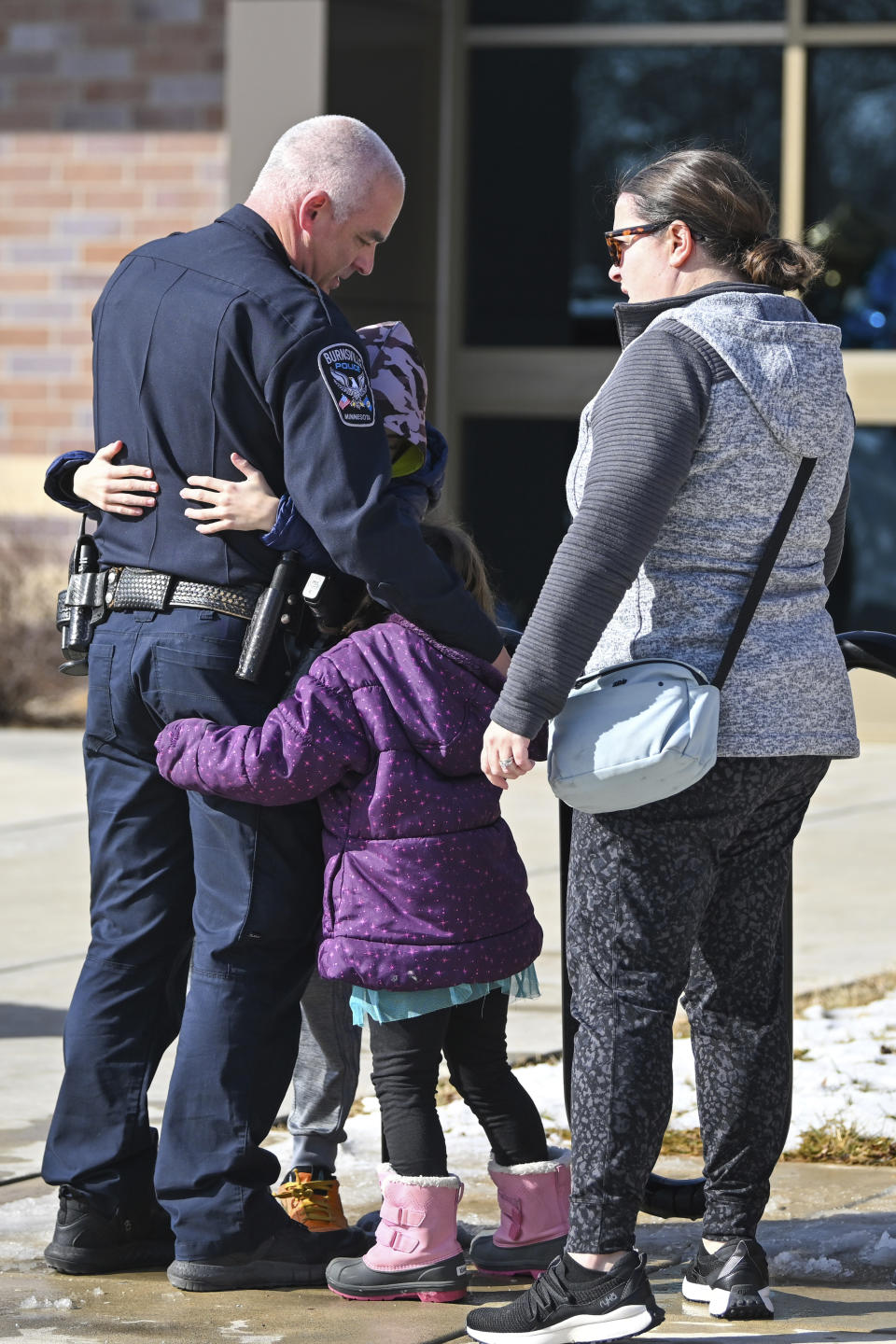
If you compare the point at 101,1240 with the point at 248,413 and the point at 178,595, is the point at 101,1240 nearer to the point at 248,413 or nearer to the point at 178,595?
the point at 178,595

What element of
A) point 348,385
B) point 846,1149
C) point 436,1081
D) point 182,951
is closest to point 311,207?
point 348,385

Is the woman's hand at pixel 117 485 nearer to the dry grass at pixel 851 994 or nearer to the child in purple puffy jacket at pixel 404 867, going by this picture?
the child in purple puffy jacket at pixel 404 867

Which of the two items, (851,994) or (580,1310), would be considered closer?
(580,1310)

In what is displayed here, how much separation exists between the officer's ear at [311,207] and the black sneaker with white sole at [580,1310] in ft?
5.81

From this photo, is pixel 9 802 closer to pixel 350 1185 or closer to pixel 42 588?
pixel 42 588

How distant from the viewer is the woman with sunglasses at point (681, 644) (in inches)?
118

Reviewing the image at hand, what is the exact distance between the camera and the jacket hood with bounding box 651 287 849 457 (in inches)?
120

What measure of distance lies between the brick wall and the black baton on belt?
28.0ft

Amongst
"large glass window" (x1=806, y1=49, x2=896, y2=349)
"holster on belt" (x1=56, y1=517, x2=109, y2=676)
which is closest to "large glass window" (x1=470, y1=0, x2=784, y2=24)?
"large glass window" (x1=806, y1=49, x2=896, y2=349)

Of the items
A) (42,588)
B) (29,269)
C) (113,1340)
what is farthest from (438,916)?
(29,269)

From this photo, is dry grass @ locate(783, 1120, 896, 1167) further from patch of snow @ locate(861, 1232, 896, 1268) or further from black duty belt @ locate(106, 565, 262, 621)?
black duty belt @ locate(106, 565, 262, 621)

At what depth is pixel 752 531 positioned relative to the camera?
3094 millimetres

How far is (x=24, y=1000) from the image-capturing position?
558 cm

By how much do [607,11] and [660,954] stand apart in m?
9.27
